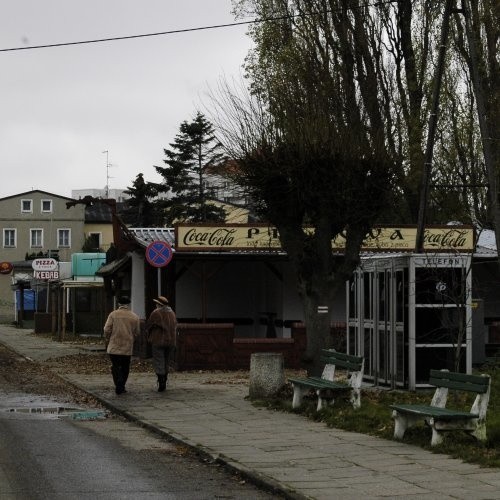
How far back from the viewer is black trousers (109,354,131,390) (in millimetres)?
20062

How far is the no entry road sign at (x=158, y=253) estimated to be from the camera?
80.2 ft

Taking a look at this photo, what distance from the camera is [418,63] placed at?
117 ft

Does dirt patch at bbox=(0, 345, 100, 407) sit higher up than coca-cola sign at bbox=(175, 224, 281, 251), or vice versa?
coca-cola sign at bbox=(175, 224, 281, 251)

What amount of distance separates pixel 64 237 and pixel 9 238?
501 cm

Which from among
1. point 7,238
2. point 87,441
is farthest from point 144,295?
point 7,238

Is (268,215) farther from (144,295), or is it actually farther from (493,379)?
(144,295)

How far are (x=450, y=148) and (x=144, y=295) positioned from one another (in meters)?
11.1

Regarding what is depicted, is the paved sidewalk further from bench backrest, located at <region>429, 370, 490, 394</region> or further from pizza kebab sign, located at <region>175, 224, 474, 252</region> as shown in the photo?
pizza kebab sign, located at <region>175, 224, 474, 252</region>

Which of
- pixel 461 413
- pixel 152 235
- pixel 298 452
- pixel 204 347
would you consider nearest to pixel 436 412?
pixel 461 413

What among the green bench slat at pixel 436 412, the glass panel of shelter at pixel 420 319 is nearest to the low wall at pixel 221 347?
the glass panel of shelter at pixel 420 319

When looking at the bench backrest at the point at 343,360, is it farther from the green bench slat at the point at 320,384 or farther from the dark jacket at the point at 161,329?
the dark jacket at the point at 161,329

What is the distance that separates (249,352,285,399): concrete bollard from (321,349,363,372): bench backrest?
1.03 m

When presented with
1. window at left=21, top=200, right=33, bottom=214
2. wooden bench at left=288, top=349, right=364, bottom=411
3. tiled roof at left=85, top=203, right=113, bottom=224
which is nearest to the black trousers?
wooden bench at left=288, top=349, right=364, bottom=411

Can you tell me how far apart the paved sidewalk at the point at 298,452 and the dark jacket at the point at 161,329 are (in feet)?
3.18
